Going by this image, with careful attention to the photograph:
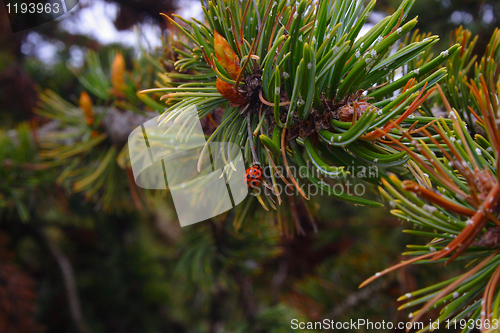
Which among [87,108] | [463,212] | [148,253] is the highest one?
[87,108]

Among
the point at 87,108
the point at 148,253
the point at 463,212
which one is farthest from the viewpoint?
the point at 148,253

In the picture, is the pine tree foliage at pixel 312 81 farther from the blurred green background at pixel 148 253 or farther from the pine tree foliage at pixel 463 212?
the blurred green background at pixel 148 253

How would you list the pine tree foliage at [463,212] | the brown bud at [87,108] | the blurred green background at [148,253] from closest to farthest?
the pine tree foliage at [463,212] → the brown bud at [87,108] → the blurred green background at [148,253]

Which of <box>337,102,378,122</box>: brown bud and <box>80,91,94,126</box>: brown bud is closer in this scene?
<box>337,102,378,122</box>: brown bud

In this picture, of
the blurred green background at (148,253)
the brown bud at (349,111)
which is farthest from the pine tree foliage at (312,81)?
the blurred green background at (148,253)

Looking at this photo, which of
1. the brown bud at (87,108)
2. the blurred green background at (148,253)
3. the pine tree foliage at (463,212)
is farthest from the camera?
the blurred green background at (148,253)

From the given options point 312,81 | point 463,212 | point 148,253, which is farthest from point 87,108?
point 148,253

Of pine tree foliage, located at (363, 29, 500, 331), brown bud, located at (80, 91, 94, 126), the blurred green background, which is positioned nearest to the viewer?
pine tree foliage, located at (363, 29, 500, 331)

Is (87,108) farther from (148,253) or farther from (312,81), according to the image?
(148,253)

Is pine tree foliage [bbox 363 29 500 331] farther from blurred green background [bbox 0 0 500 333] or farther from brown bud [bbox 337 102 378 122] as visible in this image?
blurred green background [bbox 0 0 500 333]

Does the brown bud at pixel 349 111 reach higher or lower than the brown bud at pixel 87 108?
lower

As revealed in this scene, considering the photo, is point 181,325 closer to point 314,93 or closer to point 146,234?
point 146,234

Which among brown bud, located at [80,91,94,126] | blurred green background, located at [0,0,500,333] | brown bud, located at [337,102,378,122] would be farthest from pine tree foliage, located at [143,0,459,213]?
brown bud, located at [80,91,94,126]
